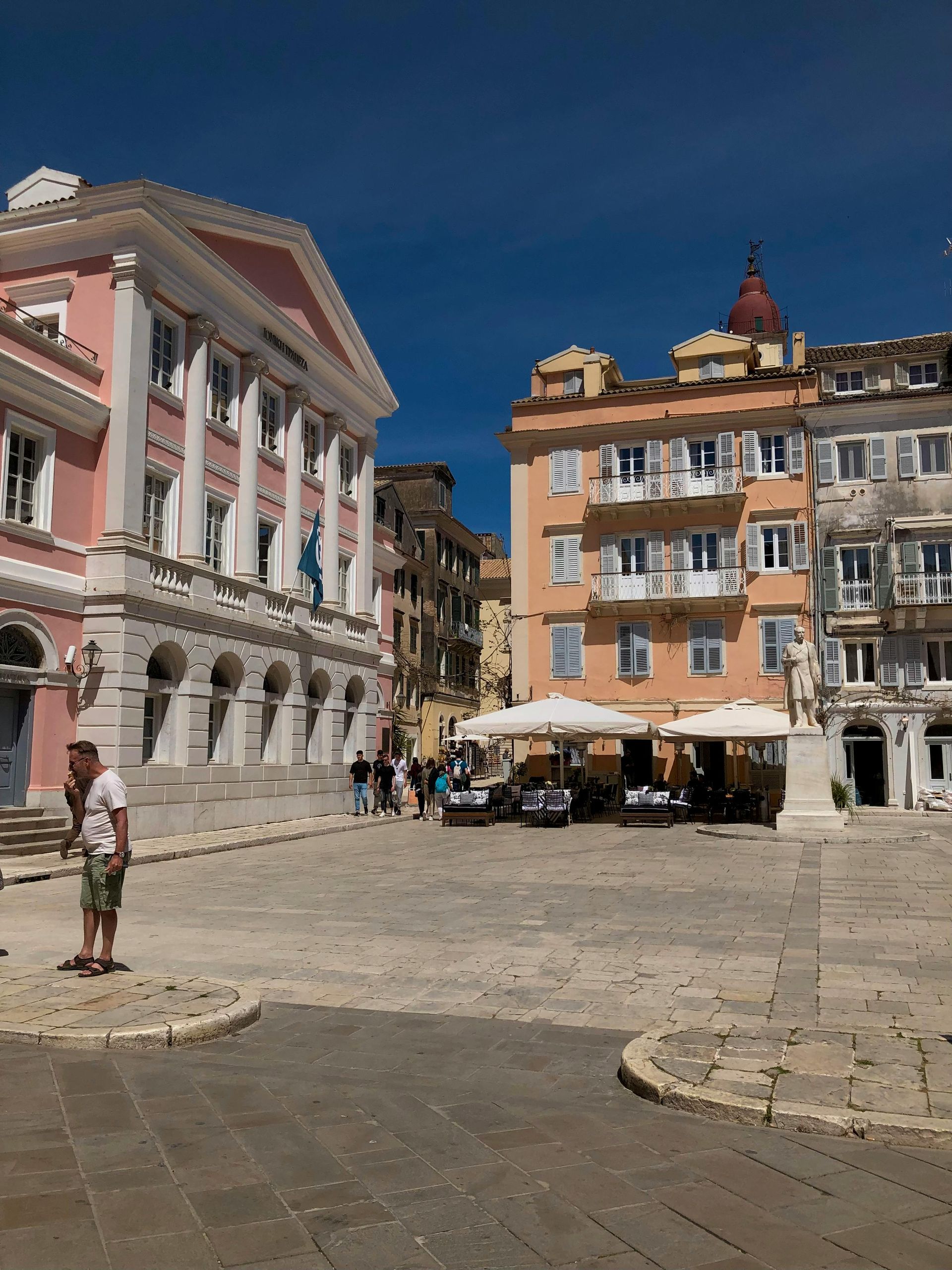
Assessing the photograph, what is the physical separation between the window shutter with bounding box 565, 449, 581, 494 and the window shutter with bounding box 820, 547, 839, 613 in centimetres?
845

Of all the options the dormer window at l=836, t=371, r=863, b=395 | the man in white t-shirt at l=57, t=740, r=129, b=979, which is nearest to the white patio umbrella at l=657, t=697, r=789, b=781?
the dormer window at l=836, t=371, r=863, b=395

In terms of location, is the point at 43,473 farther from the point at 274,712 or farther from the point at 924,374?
the point at 924,374

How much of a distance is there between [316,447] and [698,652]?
45.8ft

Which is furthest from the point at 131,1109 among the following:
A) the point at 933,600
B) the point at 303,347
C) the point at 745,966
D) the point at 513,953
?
the point at 933,600

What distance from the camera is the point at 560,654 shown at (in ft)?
121

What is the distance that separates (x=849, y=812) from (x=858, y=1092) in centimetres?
2349

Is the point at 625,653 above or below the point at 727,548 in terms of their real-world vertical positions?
below

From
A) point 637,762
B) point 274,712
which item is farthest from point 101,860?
point 637,762

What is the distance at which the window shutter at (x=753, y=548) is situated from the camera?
116ft

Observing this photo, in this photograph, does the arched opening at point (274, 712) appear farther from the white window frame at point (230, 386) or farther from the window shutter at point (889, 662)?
the window shutter at point (889, 662)

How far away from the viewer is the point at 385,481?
52.3 meters

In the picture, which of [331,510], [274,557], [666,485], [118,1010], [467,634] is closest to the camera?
[118,1010]

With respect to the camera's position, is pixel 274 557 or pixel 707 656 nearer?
pixel 274 557

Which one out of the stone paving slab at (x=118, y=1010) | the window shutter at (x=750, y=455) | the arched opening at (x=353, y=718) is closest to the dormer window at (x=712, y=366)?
the window shutter at (x=750, y=455)
